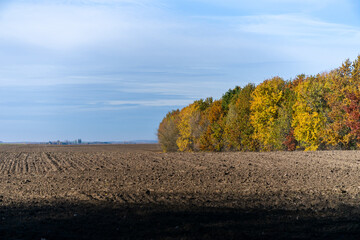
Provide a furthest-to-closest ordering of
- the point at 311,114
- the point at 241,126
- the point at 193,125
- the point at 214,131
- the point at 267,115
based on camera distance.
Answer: the point at 193,125 → the point at 214,131 → the point at 241,126 → the point at 267,115 → the point at 311,114

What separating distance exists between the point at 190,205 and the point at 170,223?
3275mm

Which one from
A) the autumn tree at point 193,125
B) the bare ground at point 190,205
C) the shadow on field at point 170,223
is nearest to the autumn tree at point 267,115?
the autumn tree at point 193,125

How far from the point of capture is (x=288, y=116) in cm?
5506

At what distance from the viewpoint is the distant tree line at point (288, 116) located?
47844 millimetres

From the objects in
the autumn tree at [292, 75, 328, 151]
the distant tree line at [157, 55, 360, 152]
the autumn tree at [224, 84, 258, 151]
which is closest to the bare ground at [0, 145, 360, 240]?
the distant tree line at [157, 55, 360, 152]

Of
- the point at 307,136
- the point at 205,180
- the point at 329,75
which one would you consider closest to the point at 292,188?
the point at 205,180

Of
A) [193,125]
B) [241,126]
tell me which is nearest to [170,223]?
[241,126]

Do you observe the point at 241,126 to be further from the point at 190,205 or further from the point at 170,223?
the point at 170,223

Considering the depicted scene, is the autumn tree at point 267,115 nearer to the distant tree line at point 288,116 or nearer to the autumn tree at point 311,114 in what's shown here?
the distant tree line at point 288,116

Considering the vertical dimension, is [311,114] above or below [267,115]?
below

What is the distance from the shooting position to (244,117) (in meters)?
62.7

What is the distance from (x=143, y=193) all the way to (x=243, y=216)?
6693 millimetres

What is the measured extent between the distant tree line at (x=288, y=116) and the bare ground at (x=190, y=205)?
72.6 feet

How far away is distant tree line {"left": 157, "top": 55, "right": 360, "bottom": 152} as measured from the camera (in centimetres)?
4784
